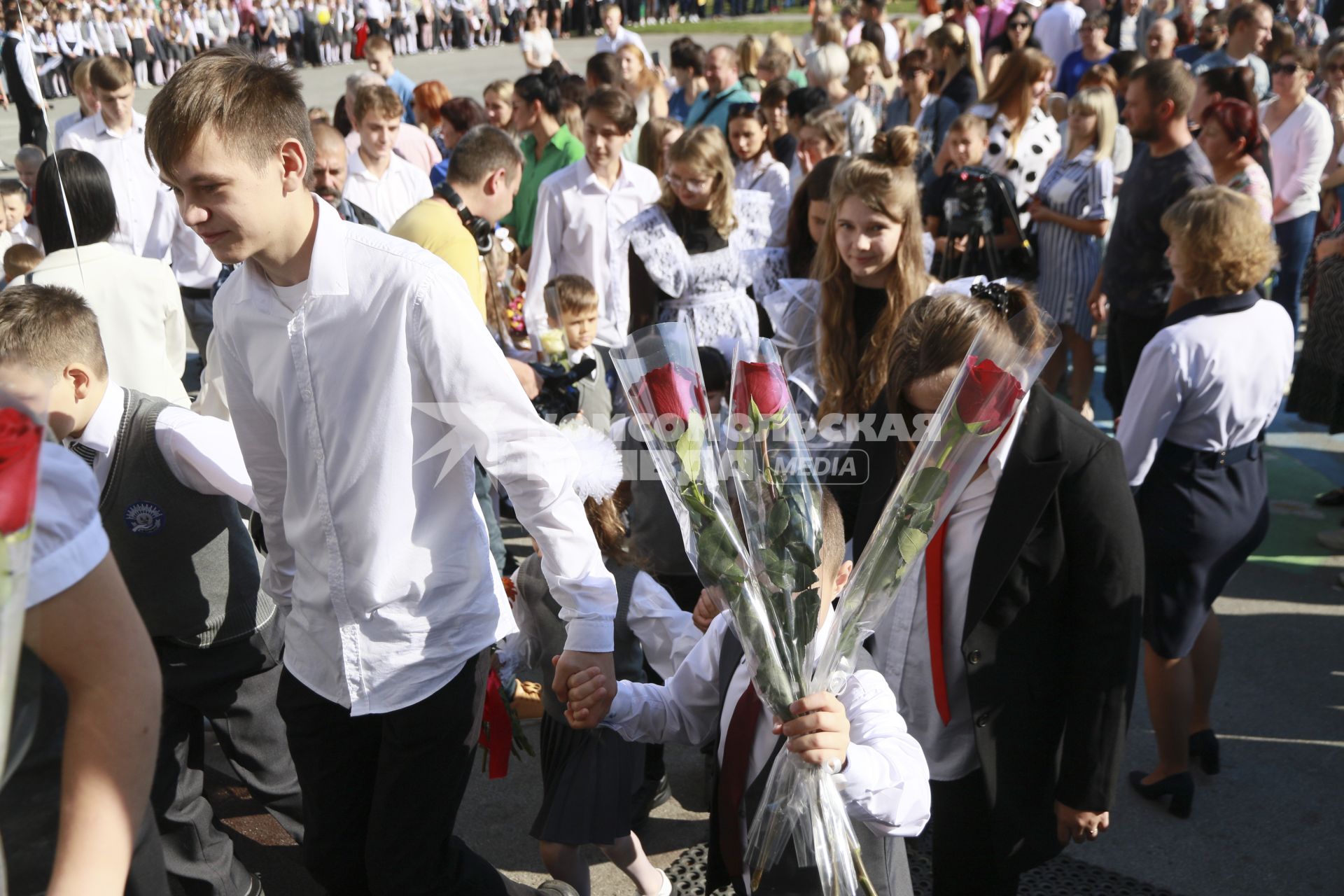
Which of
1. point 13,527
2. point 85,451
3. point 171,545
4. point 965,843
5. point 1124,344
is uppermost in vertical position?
point 13,527

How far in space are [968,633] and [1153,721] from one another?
157 centimetres

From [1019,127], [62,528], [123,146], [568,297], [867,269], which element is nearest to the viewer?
[62,528]

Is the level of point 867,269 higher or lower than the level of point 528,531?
higher

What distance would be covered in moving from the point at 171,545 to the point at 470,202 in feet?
7.50

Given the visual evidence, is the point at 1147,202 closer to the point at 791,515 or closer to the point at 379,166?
the point at 379,166

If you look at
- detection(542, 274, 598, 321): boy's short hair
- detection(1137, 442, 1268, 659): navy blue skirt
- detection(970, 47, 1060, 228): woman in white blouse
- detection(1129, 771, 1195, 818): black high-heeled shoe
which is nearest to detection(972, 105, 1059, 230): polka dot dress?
detection(970, 47, 1060, 228): woman in white blouse

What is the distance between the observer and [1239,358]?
3.51 m

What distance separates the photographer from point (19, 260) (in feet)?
17.5

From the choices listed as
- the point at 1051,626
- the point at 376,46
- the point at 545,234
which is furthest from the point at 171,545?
the point at 376,46

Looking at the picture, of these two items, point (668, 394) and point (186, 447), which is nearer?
point (668, 394)

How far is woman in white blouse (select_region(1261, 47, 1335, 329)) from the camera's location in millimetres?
7348

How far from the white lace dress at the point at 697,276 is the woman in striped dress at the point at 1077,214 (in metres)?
2.28

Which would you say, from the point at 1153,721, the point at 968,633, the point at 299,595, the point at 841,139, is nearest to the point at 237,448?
the point at 299,595

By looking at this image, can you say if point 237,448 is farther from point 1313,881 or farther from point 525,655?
point 1313,881
